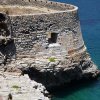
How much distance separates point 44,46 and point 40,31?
4.20ft

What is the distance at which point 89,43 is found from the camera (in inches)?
2537

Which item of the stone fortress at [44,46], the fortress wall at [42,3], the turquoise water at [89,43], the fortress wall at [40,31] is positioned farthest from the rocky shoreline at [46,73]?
the fortress wall at [42,3]

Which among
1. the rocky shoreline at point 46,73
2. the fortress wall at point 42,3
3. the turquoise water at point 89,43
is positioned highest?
the fortress wall at point 42,3

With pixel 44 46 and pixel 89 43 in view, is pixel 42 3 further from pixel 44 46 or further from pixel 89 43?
pixel 89 43

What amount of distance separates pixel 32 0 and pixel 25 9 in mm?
1102

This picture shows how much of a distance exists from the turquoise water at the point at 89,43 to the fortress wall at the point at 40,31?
3372 mm

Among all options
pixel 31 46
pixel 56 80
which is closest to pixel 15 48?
pixel 31 46

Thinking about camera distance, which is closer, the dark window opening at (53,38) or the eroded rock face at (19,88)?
the eroded rock face at (19,88)

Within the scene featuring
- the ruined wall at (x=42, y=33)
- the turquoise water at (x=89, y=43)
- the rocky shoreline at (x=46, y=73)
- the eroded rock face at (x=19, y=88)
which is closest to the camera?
the eroded rock face at (x=19, y=88)

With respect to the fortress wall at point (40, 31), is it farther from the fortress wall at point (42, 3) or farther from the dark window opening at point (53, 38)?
the fortress wall at point (42, 3)

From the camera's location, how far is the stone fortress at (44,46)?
145 feet

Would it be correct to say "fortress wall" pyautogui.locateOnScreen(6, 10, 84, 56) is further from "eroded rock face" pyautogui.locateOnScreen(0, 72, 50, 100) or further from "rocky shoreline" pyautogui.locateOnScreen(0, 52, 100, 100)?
"eroded rock face" pyautogui.locateOnScreen(0, 72, 50, 100)

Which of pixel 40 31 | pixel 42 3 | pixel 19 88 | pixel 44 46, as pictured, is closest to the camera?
pixel 19 88

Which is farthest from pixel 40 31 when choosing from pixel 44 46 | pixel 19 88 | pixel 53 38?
pixel 19 88
